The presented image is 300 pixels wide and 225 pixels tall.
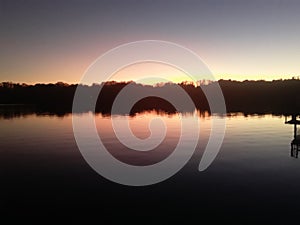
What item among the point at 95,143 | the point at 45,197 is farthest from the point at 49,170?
the point at 95,143

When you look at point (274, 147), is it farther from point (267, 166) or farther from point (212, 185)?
point (212, 185)

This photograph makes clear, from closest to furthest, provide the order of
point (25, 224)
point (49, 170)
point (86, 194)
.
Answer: point (25, 224), point (86, 194), point (49, 170)

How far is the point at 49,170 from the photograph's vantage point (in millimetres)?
37406

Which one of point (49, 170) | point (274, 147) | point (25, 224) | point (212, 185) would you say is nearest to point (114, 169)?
point (49, 170)

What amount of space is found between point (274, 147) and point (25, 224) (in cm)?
4476

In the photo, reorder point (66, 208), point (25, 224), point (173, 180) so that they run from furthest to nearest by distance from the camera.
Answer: point (173, 180), point (66, 208), point (25, 224)

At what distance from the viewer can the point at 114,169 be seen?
127ft

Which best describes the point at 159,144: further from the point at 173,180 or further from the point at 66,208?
the point at 66,208

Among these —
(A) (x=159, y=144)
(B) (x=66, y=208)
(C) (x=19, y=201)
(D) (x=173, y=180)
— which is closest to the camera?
(B) (x=66, y=208)

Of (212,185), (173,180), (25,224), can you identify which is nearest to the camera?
(25,224)

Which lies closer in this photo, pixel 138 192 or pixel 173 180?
pixel 138 192

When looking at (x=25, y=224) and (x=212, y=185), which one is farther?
(x=212, y=185)

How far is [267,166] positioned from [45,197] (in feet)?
89.0

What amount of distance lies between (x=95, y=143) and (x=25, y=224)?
40110 millimetres
